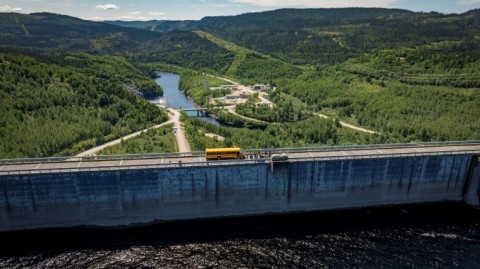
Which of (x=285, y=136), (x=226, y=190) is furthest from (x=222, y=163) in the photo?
(x=285, y=136)

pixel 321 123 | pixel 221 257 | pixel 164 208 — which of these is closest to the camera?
pixel 221 257

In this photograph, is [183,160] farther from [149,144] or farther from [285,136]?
[285,136]

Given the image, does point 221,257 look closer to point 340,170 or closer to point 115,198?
point 115,198

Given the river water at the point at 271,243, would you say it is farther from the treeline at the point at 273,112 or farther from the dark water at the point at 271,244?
the treeline at the point at 273,112

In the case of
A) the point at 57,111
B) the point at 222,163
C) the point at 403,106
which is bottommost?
the point at 403,106

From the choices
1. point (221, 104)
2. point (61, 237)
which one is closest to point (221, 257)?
point (61, 237)

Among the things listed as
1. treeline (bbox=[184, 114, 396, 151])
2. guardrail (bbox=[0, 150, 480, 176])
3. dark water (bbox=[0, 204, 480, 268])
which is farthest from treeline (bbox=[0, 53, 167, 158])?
dark water (bbox=[0, 204, 480, 268])

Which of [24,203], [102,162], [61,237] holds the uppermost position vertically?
[102,162]
